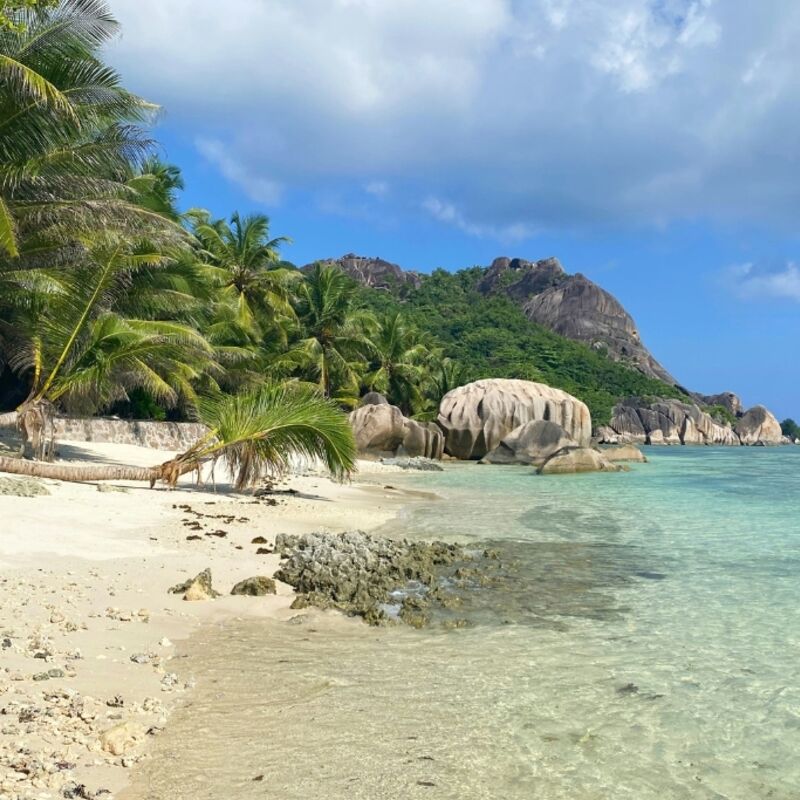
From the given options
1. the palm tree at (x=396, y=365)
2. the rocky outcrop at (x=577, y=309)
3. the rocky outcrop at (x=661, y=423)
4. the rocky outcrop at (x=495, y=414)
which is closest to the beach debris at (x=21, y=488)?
the rocky outcrop at (x=495, y=414)

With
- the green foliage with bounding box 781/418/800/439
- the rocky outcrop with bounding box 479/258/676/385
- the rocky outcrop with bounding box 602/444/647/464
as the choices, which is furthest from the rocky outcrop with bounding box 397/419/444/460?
the green foliage with bounding box 781/418/800/439

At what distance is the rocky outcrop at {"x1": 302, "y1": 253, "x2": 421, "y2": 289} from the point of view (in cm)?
13150

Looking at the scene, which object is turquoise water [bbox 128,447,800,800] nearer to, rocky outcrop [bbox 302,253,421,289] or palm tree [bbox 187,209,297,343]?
palm tree [bbox 187,209,297,343]

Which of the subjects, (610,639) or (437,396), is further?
(437,396)

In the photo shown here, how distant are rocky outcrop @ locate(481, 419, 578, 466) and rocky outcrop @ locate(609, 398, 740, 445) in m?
61.0

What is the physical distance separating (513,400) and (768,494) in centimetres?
1712

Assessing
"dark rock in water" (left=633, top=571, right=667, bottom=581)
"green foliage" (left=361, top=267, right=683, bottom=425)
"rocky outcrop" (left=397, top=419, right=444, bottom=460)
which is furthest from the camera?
"green foliage" (left=361, top=267, right=683, bottom=425)

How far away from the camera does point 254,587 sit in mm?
7137

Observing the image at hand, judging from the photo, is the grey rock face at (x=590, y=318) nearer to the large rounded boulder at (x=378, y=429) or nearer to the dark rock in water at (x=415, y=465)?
the large rounded boulder at (x=378, y=429)

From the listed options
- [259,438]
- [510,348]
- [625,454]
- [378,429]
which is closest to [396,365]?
[378,429]

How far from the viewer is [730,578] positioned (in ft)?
29.1

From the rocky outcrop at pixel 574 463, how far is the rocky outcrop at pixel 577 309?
97.2 m

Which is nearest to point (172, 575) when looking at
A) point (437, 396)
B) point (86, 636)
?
point (86, 636)

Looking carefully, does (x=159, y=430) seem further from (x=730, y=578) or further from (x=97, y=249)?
(x=730, y=578)
